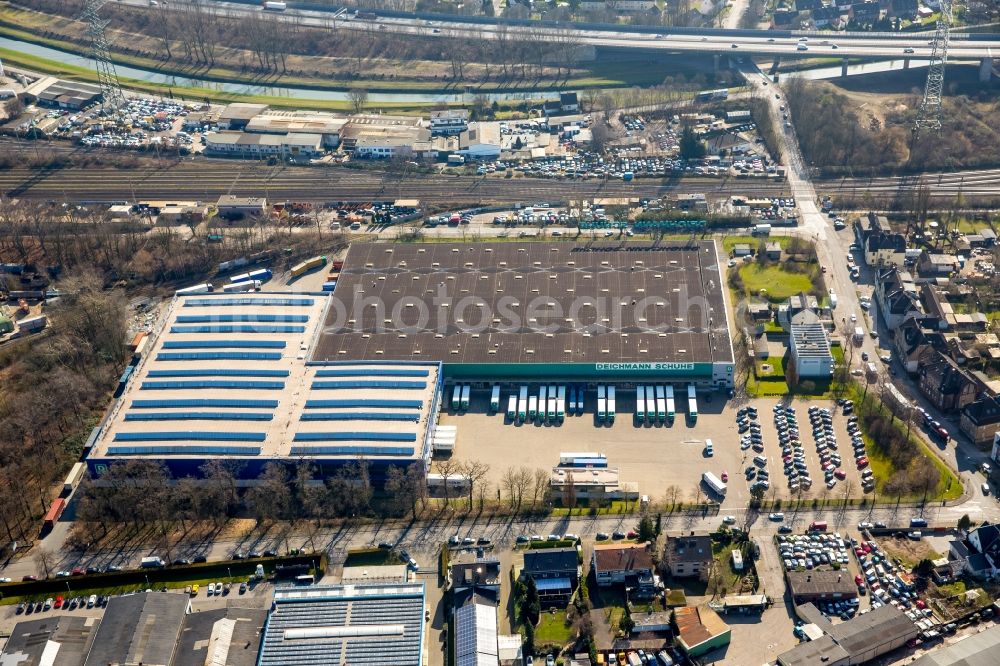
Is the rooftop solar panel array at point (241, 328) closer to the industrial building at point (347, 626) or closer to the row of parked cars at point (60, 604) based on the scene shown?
the row of parked cars at point (60, 604)

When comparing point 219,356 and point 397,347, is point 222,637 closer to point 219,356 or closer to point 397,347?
point 219,356

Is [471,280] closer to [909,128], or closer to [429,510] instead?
[429,510]

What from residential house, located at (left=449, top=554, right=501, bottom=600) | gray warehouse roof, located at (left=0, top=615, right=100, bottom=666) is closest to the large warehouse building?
residential house, located at (left=449, top=554, right=501, bottom=600)

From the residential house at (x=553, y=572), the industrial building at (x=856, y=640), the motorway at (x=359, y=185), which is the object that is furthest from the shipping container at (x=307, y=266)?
the industrial building at (x=856, y=640)

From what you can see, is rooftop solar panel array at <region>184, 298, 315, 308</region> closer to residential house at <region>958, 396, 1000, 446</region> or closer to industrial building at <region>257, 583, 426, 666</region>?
industrial building at <region>257, 583, 426, 666</region>

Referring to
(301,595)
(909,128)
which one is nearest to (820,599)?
(301,595)

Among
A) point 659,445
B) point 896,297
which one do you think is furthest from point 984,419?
point 659,445

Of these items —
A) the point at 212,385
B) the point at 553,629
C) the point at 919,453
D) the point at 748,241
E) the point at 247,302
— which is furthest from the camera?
the point at 748,241
